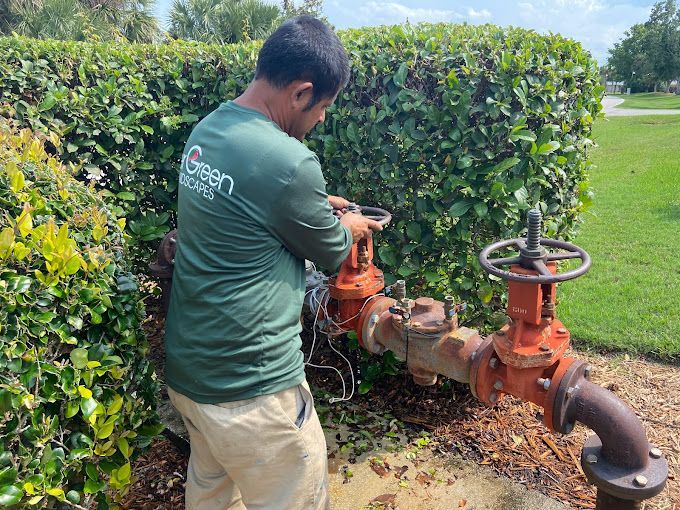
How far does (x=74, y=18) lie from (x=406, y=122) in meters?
17.6

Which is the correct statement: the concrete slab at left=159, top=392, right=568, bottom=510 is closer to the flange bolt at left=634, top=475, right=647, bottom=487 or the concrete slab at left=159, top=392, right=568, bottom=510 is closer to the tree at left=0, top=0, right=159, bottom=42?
the flange bolt at left=634, top=475, right=647, bottom=487

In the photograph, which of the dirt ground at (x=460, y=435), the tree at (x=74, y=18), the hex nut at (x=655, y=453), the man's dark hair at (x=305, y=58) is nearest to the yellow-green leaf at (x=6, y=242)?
the man's dark hair at (x=305, y=58)

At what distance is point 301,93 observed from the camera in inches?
80.2

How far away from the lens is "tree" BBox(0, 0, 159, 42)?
16859mm

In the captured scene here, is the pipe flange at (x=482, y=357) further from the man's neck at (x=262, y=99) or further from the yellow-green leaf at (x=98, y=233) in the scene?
the yellow-green leaf at (x=98, y=233)

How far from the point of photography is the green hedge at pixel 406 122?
3.09m

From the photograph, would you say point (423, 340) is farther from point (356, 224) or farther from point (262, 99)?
point (262, 99)

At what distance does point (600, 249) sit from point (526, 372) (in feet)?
15.8

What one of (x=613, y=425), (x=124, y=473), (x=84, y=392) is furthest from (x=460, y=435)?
(x=84, y=392)

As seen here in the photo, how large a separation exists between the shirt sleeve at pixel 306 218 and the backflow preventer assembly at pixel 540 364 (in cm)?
70

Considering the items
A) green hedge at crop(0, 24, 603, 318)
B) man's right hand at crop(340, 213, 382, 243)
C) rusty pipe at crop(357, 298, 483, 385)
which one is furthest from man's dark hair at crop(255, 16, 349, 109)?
rusty pipe at crop(357, 298, 483, 385)

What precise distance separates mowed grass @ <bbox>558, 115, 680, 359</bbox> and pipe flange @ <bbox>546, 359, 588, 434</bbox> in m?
2.04

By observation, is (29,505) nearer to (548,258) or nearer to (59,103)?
(548,258)

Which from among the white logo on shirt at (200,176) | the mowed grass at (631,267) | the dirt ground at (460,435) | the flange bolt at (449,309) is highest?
the white logo on shirt at (200,176)
